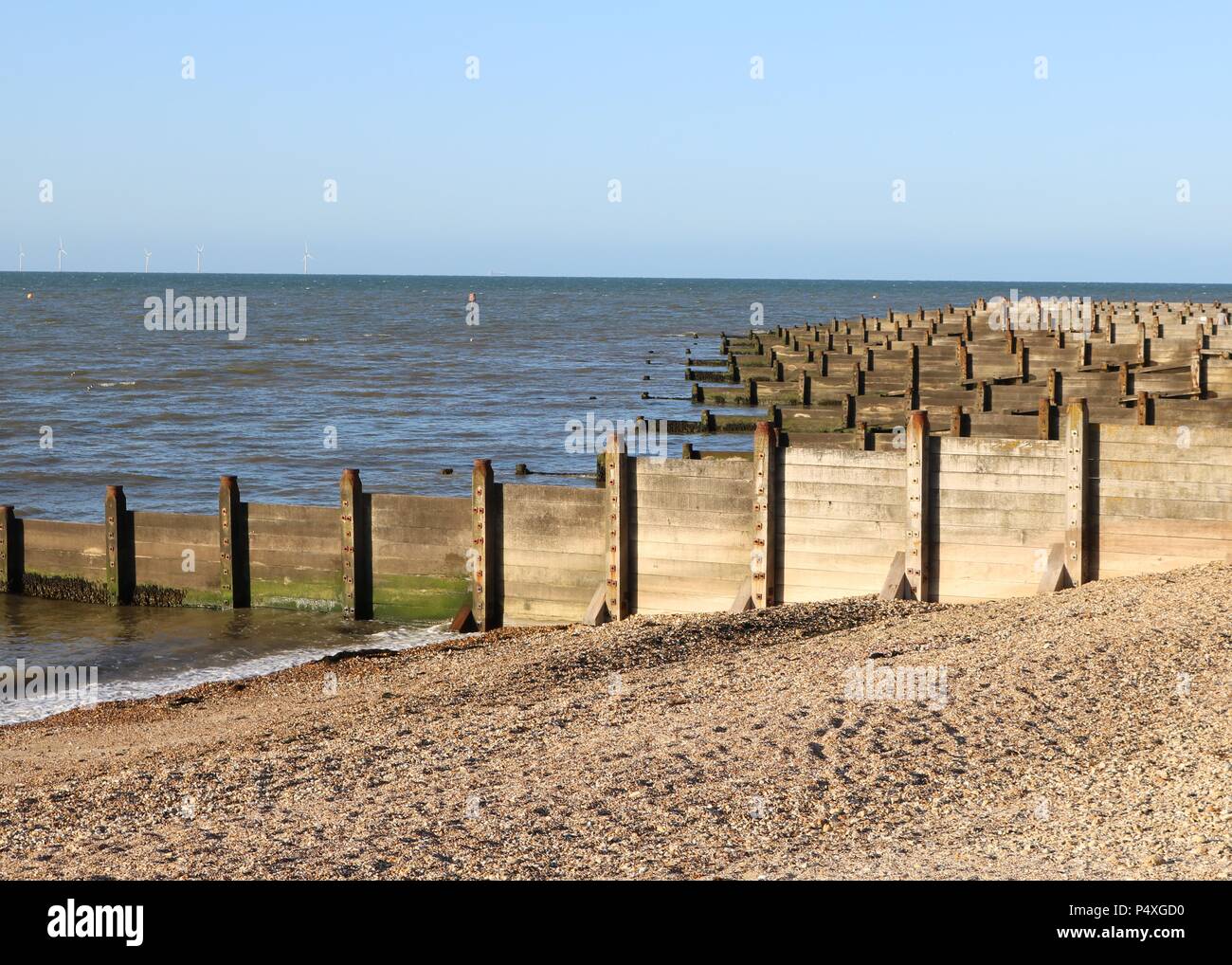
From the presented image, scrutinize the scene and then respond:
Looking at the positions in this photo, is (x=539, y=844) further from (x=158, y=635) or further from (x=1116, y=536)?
(x=158, y=635)

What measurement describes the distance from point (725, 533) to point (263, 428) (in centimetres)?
3029

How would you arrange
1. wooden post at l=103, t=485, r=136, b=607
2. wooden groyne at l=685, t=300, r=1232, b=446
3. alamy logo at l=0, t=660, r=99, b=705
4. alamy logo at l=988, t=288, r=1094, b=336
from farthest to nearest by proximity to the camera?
alamy logo at l=988, t=288, r=1094, b=336 < wooden groyne at l=685, t=300, r=1232, b=446 < wooden post at l=103, t=485, r=136, b=607 < alamy logo at l=0, t=660, r=99, b=705

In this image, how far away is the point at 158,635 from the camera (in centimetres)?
2008

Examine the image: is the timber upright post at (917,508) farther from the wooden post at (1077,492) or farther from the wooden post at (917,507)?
the wooden post at (1077,492)

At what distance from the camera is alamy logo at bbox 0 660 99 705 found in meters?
17.2

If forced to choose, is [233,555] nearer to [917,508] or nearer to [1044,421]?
[917,508]

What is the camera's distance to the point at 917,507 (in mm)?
17422

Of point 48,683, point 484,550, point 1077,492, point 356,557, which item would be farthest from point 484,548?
point 1077,492

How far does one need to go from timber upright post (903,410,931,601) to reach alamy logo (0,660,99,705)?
8986 millimetres

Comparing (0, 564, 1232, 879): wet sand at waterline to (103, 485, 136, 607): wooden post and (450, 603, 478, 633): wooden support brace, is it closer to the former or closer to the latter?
(450, 603, 478, 633): wooden support brace

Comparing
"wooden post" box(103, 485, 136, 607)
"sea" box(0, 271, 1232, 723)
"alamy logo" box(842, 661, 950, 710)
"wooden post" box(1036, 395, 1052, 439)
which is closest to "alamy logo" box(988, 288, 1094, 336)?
"sea" box(0, 271, 1232, 723)
